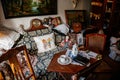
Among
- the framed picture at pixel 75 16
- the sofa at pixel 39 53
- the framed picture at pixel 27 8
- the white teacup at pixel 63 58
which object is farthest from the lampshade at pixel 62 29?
the white teacup at pixel 63 58

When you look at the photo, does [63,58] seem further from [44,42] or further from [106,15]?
[106,15]

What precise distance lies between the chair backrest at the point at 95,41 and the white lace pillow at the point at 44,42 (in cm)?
74

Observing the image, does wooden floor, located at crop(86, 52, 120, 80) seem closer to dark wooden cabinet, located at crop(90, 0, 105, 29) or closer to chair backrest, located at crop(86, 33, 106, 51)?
chair backrest, located at crop(86, 33, 106, 51)

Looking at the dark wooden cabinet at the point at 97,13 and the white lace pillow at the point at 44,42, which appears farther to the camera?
the dark wooden cabinet at the point at 97,13

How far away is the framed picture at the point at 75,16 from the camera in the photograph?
337 cm

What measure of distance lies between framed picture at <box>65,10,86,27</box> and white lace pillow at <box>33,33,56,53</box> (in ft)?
2.73

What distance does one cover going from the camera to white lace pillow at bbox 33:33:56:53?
2707 mm

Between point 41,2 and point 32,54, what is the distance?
3.70 ft

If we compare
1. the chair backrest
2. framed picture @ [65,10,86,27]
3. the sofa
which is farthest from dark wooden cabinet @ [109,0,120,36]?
the sofa

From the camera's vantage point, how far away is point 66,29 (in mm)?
3170

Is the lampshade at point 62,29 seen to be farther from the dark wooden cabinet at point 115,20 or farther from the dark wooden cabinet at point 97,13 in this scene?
the dark wooden cabinet at point 115,20

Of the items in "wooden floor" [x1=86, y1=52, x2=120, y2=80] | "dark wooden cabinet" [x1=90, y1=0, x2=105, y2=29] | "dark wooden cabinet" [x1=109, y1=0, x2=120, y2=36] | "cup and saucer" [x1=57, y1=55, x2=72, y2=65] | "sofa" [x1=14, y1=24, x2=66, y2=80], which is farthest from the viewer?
"dark wooden cabinet" [x1=90, y1=0, x2=105, y2=29]

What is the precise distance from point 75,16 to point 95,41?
3.63 feet

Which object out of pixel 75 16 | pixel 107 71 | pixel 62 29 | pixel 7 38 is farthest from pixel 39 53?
pixel 75 16
